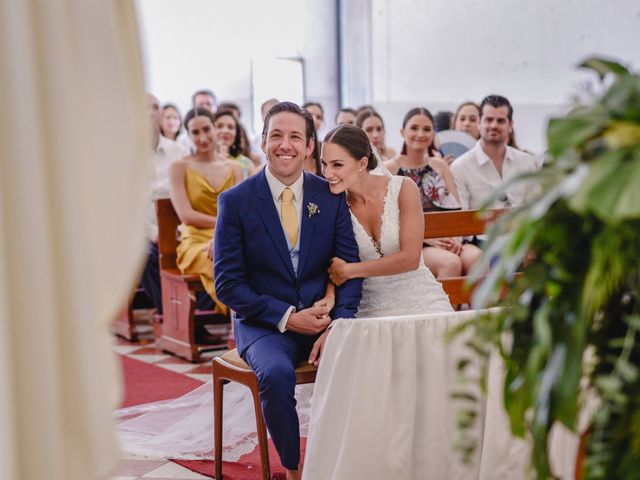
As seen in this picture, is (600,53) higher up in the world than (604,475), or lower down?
higher up

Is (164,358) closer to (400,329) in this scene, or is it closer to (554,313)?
(400,329)

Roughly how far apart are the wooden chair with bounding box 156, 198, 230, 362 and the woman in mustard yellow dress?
0.35ft

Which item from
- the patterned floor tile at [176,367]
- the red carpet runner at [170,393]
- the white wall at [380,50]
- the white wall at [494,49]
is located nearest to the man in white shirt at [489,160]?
the white wall at [494,49]

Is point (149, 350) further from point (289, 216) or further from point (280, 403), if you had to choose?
point (280, 403)

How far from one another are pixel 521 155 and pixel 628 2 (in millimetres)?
2447

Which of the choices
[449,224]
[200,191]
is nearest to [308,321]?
[449,224]

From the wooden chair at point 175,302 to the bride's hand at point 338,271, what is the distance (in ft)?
7.85

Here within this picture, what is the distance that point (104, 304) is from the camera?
1466mm

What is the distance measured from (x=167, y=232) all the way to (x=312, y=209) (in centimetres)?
289

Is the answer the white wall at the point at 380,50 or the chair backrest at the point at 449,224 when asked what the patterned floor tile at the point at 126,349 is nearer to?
the chair backrest at the point at 449,224

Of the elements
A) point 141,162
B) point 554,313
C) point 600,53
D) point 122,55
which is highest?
point 600,53

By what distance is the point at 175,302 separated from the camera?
6117 mm

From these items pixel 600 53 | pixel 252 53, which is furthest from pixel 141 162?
pixel 252 53

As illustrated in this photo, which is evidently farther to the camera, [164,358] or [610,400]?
[164,358]
